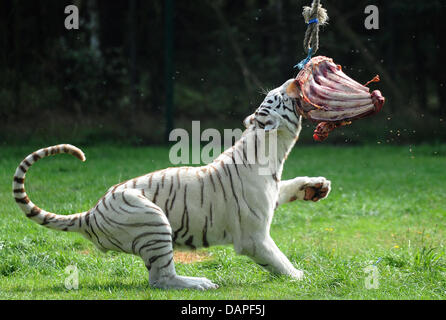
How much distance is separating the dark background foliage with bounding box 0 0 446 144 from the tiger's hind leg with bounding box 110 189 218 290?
6710 millimetres

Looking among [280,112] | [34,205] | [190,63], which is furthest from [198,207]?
[190,63]

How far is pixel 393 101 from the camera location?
13.1 metres

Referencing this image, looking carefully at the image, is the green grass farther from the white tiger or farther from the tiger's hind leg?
the white tiger

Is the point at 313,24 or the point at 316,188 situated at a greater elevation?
the point at 313,24

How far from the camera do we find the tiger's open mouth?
457cm

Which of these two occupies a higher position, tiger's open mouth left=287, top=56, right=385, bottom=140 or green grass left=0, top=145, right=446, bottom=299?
tiger's open mouth left=287, top=56, right=385, bottom=140

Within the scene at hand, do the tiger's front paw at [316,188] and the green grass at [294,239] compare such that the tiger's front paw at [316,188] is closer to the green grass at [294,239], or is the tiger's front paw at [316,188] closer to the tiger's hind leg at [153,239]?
the green grass at [294,239]

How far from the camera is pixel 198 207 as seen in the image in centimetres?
478

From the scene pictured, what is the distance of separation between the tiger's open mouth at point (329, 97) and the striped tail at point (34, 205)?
1591mm

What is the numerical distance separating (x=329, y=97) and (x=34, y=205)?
85.1 inches

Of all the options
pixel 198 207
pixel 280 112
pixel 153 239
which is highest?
pixel 280 112

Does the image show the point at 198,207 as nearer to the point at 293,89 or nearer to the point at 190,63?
the point at 293,89

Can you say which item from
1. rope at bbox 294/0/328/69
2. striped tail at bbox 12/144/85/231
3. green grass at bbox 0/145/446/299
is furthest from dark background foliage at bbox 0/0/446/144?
striped tail at bbox 12/144/85/231

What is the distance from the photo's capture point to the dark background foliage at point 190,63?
1209 cm
